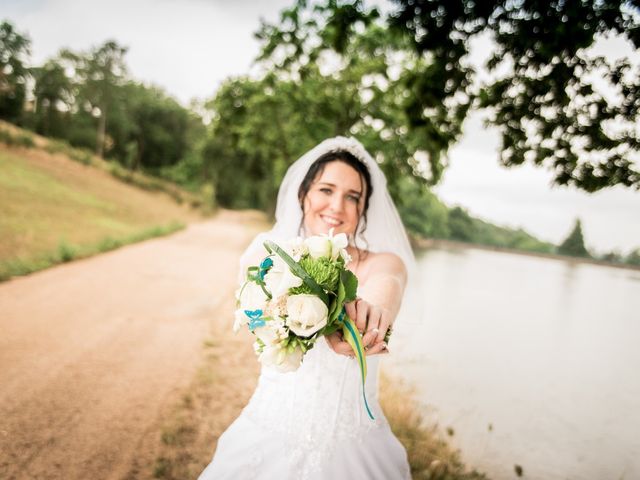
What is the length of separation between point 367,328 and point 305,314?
0.35 metres

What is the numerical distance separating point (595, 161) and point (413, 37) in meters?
2.03

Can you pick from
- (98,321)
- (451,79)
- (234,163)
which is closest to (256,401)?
(451,79)

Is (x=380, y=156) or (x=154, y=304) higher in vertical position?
(x=380, y=156)

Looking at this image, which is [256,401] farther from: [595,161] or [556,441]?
[556,441]

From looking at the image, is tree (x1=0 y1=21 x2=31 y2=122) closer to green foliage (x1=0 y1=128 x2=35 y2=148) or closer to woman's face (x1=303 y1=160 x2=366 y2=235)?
green foliage (x1=0 y1=128 x2=35 y2=148)

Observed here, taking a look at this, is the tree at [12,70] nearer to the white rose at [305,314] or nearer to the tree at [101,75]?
the tree at [101,75]

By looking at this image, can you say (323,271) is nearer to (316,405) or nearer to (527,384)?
(316,405)

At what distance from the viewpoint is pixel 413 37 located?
306 centimetres

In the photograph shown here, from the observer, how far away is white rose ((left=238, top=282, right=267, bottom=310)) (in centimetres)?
132

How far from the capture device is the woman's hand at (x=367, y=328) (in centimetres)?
141

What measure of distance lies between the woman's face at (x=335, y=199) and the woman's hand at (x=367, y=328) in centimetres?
86

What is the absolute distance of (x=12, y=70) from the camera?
843 inches

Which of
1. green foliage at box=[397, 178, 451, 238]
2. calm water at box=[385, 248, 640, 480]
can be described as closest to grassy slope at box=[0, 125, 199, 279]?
calm water at box=[385, 248, 640, 480]

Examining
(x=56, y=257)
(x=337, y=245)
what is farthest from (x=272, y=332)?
(x=56, y=257)
